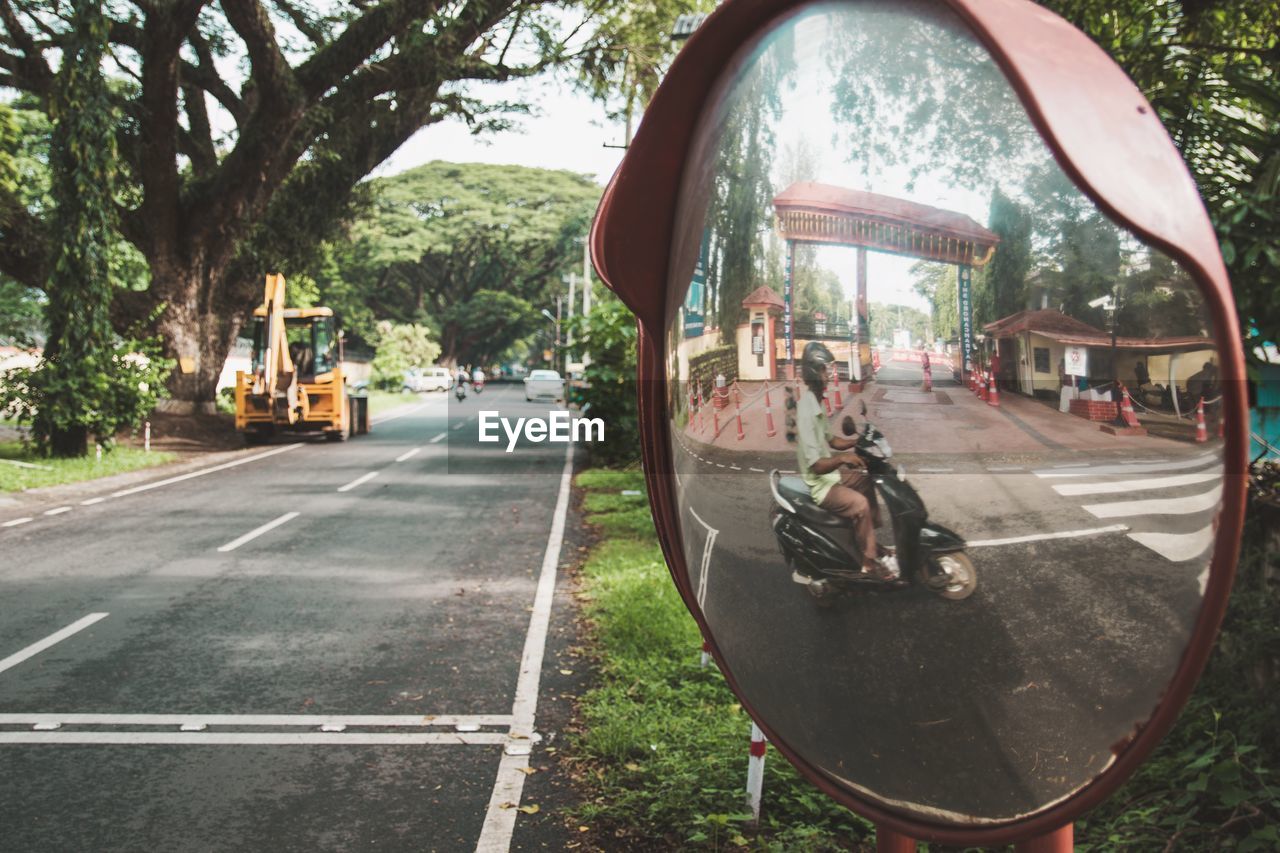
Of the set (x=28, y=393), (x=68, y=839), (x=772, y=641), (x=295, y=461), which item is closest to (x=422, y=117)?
(x=295, y=461)

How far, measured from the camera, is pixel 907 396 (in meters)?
1.04

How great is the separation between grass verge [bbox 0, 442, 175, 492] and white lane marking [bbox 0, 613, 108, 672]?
7919mm

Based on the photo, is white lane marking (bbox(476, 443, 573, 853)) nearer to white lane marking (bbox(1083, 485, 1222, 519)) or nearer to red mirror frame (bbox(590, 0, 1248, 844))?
red mirror frame (bbox(590, 0, 1248, 844))

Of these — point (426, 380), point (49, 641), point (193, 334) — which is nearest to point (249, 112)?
point (193, 334)

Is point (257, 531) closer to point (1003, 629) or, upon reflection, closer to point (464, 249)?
point (1003, 629)

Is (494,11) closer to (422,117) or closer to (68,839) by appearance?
(422,117)

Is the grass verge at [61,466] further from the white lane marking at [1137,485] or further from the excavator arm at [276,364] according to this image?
the white lane marking at [1137,485]

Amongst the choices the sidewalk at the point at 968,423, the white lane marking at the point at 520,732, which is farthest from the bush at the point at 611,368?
the sidewalk at the point at 968,423

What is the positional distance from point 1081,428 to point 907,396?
0.16m

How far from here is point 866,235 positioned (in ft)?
3.58

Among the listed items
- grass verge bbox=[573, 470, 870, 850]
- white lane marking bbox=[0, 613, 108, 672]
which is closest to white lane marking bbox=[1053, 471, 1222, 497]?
grass verge bbox=[573, 470, 870, 850]

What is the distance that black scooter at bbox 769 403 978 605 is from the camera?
1.00 meters

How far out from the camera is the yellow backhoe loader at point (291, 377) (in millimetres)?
21328

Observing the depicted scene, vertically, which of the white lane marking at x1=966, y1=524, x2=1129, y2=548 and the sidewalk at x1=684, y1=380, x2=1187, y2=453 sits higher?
the sidewalk at x1=684, y1=380, x2=1187, y2=453
